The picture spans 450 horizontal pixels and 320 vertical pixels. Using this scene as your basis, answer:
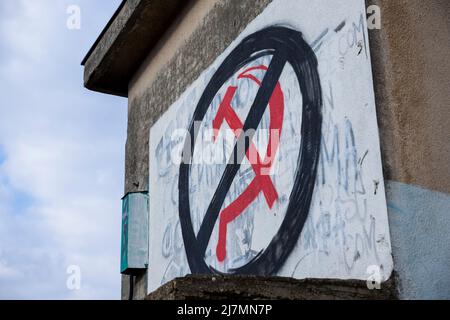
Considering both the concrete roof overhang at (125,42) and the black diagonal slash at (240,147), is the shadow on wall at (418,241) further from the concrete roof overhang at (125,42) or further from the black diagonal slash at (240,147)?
the concrete roof overhang at (125,42)

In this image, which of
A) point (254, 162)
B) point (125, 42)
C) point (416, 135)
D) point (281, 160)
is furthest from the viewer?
point (125, 42)

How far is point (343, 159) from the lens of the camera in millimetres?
4164

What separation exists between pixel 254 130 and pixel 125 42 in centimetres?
291

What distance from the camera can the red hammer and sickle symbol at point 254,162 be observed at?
16.0 ft

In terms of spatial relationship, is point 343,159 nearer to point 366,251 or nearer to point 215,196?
point 366,251

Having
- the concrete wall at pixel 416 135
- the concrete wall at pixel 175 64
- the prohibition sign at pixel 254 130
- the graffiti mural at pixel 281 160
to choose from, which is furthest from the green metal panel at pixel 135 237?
the concrete wall at pixel 416 135

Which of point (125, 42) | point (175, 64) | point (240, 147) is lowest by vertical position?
point (240, 147)

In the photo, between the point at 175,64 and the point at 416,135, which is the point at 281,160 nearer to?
the point at 416,135

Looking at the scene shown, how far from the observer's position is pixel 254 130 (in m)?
5.21

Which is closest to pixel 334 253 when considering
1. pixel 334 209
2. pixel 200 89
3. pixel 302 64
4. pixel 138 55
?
pixel 334 209

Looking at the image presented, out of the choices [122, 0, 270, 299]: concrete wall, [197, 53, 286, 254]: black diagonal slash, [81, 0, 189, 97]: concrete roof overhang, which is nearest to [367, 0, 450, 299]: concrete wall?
[197, 53, 286, 254]: black diagonal slash

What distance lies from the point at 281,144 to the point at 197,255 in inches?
56.0

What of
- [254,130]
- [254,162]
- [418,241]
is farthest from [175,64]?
[418,241]

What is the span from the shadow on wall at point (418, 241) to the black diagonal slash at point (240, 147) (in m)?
1.57
